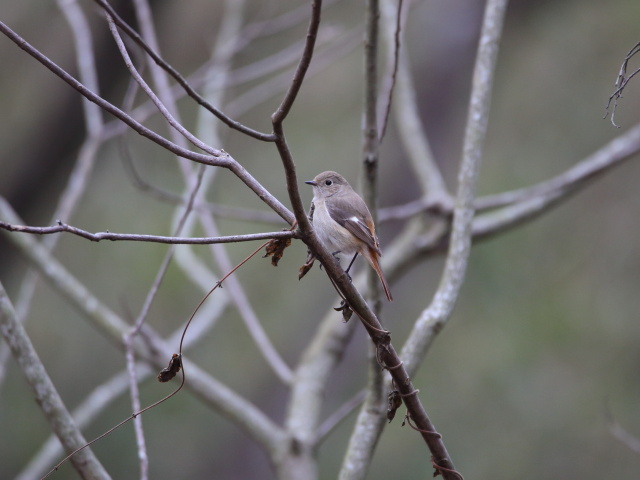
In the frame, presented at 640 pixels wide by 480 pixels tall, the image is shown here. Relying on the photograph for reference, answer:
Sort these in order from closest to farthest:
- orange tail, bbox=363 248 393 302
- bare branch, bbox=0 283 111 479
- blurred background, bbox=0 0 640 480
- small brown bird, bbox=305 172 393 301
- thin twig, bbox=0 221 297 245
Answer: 1. thin twig, bbox=0 221 297 245
2. bare branch, bbox=0 283 111 479
3. orange tail, bbox=363 248 393 302
4. small brown bird, bbox=305 172 393 301
5. blurred background, bbox=0 0 640 480

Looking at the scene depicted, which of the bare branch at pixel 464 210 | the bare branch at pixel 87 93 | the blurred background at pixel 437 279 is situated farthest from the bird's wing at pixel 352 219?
the blurred background at pixel 437 279

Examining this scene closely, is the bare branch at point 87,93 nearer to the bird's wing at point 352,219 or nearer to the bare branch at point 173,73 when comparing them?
the bare branch at point 173,73

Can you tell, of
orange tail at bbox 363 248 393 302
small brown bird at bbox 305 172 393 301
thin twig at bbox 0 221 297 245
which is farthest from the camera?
small brown bird at bbox 305 172 393 301

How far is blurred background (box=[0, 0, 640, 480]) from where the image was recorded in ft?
19.1

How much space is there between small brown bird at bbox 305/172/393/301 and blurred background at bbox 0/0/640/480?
183 centimetres

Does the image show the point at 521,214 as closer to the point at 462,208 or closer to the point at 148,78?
the point at 462,208

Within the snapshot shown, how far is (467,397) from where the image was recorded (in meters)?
6.58

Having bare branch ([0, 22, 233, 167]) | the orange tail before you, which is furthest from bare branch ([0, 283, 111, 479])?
the orange tail

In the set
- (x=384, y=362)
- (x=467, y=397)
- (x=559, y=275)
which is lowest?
(x=384, y=362)

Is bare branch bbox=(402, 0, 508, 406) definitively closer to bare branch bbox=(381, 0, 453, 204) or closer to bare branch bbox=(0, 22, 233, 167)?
bare branch bbox=(381, 0, 453, 204)

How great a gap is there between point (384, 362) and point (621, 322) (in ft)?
16.1

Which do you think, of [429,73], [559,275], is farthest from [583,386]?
[429,73]

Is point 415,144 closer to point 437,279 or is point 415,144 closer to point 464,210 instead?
point 464,210

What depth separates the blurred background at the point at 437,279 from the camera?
581 centimetres
